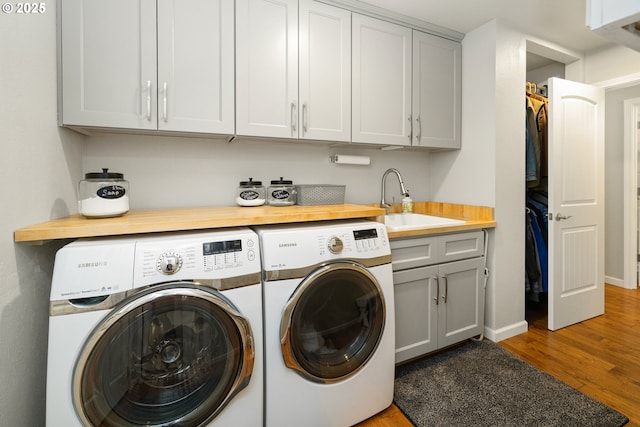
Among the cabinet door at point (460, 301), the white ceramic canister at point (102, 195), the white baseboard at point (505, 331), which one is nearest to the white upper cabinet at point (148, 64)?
the white ceramic canister at point (102, 195)

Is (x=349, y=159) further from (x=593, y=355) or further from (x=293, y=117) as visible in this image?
(x=593, y=355)

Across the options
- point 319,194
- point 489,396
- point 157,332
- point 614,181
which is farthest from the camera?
point 614,181

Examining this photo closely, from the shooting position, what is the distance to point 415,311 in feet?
6.03

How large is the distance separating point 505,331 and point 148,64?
291cm

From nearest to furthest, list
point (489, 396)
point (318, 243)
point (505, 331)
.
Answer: point (318, 243) → point (489, 396) → point (505, 331)

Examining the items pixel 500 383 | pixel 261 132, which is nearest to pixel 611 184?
pixel 500 383

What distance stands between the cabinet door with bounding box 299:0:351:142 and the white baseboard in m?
1.79

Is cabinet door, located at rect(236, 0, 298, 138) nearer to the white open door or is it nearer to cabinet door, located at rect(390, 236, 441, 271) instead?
cabinet door, located at rect(390, 236, 441, 271)

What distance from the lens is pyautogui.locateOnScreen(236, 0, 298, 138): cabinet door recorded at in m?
1.66

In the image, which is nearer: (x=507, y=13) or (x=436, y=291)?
(x=436, y=291)

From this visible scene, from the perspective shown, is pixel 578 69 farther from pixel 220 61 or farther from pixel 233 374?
pixel 233 374

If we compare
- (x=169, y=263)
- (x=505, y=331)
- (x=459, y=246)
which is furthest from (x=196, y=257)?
(x=505, y=331)

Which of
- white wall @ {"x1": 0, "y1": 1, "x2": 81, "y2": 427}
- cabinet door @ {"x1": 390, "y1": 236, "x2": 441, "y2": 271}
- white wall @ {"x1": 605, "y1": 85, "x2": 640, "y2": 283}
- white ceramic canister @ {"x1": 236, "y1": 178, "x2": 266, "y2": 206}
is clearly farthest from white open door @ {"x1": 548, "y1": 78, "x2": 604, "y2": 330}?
white wall @ {"x1": 0, "y1": 1, "x2": 81, "y2": 427}

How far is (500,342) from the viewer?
2.22 meters
